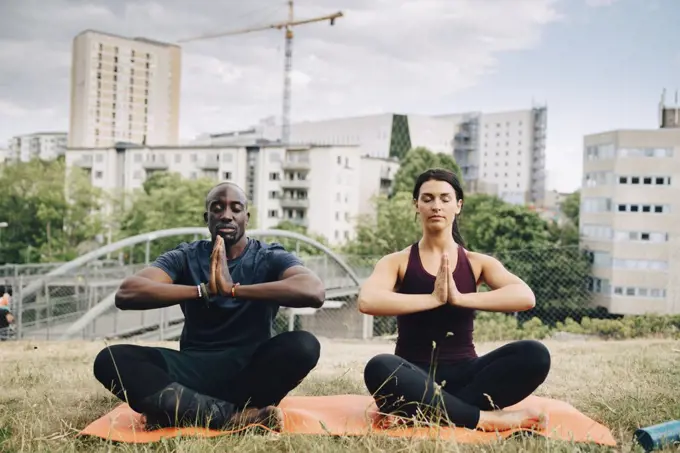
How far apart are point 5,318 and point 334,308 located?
19669mm

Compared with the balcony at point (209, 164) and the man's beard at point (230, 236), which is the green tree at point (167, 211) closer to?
the balcony at point (209, 164)

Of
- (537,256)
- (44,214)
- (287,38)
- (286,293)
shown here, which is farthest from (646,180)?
(287,38)

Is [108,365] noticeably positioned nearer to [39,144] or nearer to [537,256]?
[537,256]

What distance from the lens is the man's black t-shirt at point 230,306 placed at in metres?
3.39

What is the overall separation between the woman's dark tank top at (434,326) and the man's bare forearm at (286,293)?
551 mm

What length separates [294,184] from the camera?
56094 millimetres

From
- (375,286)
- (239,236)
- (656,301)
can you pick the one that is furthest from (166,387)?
(656,301)

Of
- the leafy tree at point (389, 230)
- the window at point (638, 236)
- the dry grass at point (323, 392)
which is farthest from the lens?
the leafy tree at point (389, 230)

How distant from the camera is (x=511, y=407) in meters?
3.45

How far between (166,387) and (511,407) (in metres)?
1.69

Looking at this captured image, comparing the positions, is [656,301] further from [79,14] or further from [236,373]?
[79,14]

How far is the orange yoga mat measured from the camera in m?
3.00

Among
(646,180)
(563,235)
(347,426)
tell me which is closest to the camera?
(347,426)

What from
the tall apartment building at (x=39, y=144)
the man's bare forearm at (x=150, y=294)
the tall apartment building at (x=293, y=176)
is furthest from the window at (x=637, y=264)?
the tall apartment building at (x=39, y=144)
